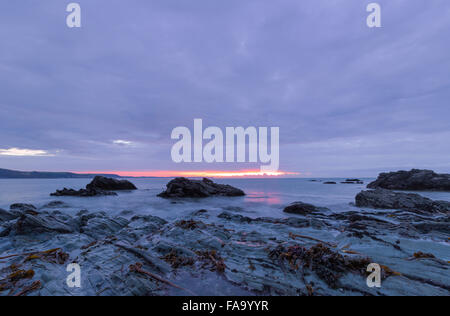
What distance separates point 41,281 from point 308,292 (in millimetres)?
6721

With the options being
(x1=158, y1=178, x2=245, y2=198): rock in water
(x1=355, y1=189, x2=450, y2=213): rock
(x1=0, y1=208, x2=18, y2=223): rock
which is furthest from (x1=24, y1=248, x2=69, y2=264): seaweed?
(x1=158, y1=178, x2=245, y2=198): rock in water

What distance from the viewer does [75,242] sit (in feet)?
23.9

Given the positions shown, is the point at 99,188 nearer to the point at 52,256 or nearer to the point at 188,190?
the point at 188,190

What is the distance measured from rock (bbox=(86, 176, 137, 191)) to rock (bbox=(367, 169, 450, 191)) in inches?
3220

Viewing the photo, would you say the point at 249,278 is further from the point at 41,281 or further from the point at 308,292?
the point at 41,281

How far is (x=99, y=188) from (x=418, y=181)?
88.1 m

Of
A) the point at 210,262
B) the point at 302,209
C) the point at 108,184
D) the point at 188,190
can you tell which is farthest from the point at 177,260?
the point at 108,184

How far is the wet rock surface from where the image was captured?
14.1 ft

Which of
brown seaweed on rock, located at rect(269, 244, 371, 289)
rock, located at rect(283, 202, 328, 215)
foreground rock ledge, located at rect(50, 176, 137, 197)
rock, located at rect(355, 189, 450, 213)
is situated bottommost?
foreground rock ledge, located at rect(50, 176, 137, 197)

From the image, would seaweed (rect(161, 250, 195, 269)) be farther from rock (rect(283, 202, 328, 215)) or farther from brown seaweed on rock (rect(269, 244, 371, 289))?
rock (rect(283, 202, 328, 215))

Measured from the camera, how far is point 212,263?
5.65 meters

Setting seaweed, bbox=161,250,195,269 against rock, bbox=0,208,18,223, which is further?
rock, bbox=0,208,18,223
